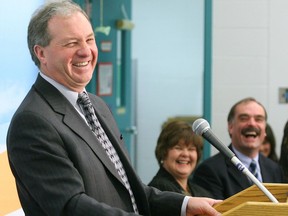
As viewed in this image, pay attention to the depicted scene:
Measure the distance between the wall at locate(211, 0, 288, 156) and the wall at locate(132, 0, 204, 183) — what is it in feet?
4.97

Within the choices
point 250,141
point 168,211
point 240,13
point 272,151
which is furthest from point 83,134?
point 240,13

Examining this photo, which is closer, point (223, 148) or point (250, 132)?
point (223, 148)

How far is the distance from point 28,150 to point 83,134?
0.66 feet

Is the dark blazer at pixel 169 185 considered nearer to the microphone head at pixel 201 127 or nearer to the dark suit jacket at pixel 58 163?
the dark suit jacket at pixel 58 163

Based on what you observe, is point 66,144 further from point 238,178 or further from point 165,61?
point 165,61

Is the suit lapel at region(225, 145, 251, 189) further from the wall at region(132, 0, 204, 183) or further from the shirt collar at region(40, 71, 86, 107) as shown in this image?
the wall at region(132, 0, 204, 183)

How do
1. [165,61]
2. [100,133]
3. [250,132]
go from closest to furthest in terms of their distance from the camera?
[100,133] → [250,132] → [165,61]

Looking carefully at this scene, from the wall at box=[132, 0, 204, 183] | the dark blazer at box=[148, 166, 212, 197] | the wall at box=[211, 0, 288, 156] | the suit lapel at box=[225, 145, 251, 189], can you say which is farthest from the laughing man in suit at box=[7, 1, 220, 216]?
the wall at box=[132, 0, 204, 183]

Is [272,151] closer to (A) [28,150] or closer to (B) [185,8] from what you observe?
(B) [185,8]

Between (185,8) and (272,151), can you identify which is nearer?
(272,151)

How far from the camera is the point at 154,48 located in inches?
283

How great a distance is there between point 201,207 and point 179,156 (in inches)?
59.1

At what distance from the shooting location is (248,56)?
5645mm

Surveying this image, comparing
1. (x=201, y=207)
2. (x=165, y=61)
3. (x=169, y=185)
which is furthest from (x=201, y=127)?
(x=165, y=61)
